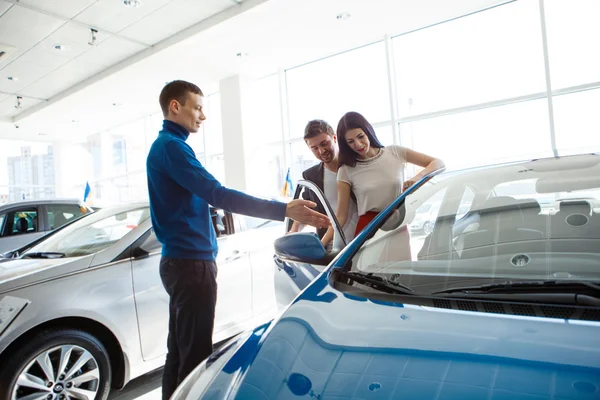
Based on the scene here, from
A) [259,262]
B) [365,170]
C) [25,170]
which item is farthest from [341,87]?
[25,170]

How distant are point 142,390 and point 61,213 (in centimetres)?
317

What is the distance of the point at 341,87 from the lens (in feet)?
25.1

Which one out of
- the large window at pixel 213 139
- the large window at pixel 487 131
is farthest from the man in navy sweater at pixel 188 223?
the large window at pixel 213 139

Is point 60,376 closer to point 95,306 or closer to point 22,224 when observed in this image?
point 95,306

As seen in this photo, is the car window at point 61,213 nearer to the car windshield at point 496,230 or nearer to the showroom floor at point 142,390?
the showroom floor at point 142,390

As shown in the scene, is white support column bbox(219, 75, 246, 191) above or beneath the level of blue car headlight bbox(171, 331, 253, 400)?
above

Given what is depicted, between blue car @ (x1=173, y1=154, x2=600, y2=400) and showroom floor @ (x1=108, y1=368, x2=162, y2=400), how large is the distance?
4.65ft

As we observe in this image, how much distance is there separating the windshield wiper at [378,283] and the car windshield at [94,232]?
1638mm

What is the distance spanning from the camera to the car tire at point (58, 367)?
5.91 feet

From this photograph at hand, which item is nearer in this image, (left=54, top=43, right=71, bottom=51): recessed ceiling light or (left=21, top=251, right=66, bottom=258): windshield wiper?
(left=21, top=251, right=66, bottom=258): windshield wiper

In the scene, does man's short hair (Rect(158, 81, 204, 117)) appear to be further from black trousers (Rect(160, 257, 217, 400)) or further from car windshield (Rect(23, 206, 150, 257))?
car windshield (Rect(23, 206, 150, 257))

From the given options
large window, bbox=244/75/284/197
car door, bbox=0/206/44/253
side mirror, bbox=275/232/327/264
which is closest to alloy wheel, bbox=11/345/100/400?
side mirror, bbox=275/232/327/264

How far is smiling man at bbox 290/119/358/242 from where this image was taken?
6.70 feet

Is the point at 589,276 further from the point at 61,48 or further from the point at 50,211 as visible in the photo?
the point at 61,48
